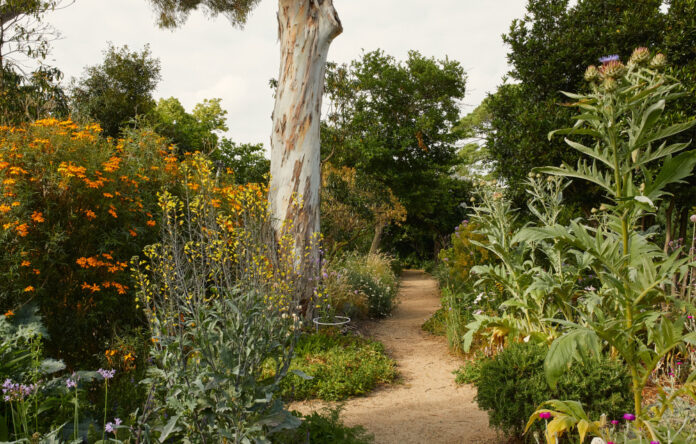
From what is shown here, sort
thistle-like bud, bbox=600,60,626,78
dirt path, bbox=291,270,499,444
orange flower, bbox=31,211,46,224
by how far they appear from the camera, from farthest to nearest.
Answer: orange flower, bbox=31,211,46,224
dirt path, bbox=291,270,499,444
thistle-like bud, bbox=600,60,626,78

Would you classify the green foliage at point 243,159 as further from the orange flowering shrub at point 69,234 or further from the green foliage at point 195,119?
the orange flowering shrub at point 69,234

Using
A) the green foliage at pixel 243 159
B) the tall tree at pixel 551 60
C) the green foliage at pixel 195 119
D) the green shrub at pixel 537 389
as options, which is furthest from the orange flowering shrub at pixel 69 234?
the green foliage at pixel 195 119

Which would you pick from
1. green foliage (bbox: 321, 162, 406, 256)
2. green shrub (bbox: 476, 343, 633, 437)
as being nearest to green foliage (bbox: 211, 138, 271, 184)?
green foliage (bbox: 321, 162, 406, 256)

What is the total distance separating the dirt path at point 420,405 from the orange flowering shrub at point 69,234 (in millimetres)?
2302

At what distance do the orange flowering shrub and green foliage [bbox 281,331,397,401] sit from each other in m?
1.92

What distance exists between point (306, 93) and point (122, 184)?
9.48 ft

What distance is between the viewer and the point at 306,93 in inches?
267

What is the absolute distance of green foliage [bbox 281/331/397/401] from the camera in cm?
458

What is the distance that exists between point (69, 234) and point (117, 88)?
14269mm

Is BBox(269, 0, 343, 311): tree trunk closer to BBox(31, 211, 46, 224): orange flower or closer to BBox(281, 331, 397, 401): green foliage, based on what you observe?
BBox(281, 331, 397, 401): green foliage

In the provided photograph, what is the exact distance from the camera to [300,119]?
6742 mm

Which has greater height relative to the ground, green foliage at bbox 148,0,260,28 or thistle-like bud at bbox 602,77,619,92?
green foliage at bbox 148,0,260,28

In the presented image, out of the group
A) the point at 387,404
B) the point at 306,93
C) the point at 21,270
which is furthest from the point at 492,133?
the point at 21,270

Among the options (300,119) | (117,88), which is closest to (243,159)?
(117,88)
